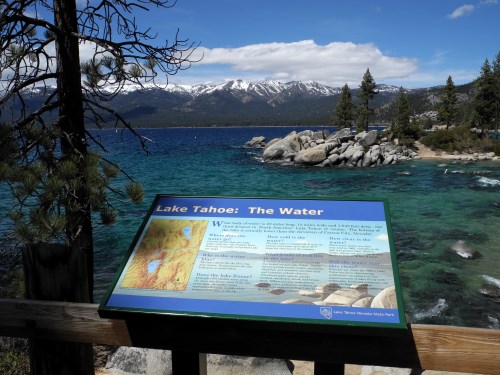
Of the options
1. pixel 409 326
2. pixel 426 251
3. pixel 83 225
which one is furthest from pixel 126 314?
pixel 426 251

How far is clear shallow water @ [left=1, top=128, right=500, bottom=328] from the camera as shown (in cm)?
1048

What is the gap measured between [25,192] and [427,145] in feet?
176

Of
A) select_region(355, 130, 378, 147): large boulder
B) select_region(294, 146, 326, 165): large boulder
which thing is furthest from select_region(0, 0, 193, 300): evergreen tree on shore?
select_region(355, 130, 378, 147): large boulder

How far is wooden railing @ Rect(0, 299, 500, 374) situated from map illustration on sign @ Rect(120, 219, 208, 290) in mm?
273

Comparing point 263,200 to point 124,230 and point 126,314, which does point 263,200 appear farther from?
point 124,230

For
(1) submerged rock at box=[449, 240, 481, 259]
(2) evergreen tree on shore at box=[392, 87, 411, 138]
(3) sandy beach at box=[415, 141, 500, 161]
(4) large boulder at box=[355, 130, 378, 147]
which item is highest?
(2) evergreen tree on shore at box=[392, 87, 411, 138]

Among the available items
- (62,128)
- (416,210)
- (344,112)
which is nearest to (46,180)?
(62,128)

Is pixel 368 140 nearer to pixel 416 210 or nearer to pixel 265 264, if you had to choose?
pixel 416 210

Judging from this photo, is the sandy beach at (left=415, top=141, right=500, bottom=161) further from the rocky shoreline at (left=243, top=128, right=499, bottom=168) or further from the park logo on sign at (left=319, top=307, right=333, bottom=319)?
the park logo on sign at (left=319, top=307, right=333, bottom=319)

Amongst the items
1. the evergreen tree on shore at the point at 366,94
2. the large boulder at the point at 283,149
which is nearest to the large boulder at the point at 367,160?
the large boulder at the point at 283,149

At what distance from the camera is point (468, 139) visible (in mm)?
48438

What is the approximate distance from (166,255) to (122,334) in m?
0.49

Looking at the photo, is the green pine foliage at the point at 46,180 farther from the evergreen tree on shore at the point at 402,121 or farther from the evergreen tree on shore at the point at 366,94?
the evergreen tree on shore at the point at 366,94

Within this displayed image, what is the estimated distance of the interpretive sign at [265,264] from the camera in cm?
212
